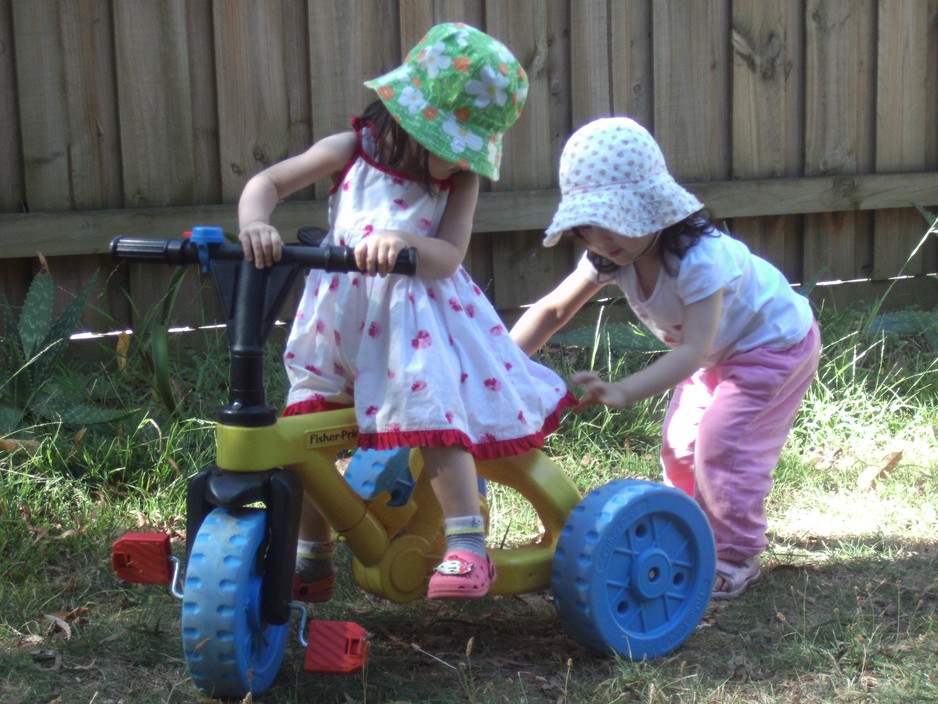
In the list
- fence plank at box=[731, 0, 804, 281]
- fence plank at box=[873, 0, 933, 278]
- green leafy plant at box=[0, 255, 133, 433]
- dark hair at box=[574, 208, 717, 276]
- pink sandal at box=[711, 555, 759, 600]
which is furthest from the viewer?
fence plank at box=[873, 0, 933, 278]

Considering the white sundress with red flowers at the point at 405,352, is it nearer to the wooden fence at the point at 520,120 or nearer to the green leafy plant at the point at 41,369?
the green leafy plant at the point at 41,369

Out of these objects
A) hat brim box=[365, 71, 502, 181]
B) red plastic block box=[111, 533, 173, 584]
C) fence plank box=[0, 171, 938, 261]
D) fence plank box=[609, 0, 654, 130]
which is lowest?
red plastic block box=[111, 533, 173, 584]

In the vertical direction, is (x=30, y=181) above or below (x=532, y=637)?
above

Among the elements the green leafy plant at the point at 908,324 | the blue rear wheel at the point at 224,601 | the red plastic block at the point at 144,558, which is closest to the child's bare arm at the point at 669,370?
the blue rear wheel at the point at 224,601

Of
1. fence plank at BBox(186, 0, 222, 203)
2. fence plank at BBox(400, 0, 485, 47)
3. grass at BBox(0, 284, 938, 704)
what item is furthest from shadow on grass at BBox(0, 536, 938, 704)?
fence plank at BBox(400, 0, 485, 47)

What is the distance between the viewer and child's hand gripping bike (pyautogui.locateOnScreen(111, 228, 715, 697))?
6.38ft

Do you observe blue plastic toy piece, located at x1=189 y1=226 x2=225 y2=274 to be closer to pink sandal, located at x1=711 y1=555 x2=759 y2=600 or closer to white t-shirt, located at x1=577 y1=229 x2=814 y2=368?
white t-shirt, located at x1=577 y1=229 x2=814 y2=368

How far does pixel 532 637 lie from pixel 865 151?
358 cm

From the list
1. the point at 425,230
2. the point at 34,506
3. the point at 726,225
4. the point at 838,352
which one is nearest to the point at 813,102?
the point at 726,225

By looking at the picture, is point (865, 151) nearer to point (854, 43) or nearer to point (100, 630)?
point (854, 43)

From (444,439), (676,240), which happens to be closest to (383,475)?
(444,439)

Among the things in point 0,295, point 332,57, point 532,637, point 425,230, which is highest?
point 332,57

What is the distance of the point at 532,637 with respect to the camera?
241cm

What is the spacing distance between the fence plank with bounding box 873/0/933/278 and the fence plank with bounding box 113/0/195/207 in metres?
3.21
